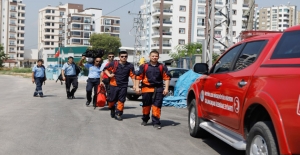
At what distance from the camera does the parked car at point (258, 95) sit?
15.5 ft

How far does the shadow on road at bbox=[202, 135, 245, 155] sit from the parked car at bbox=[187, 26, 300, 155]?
0.43 metres

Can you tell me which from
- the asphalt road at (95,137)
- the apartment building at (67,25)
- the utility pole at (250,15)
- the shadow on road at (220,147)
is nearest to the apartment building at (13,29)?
the apartment building at (67,25)

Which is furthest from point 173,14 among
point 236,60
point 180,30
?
point 236,60

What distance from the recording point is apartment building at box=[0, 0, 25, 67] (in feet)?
472

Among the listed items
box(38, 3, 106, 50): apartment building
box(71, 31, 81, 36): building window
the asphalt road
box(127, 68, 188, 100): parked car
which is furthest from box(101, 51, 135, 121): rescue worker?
box(71, 31, 81, 36): building window

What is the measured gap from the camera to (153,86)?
10.4 metres

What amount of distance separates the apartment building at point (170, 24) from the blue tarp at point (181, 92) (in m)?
72.1

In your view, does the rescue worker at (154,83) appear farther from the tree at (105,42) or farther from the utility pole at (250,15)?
the tree at (105,42)

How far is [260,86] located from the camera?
215 inches

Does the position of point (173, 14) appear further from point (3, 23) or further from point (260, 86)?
point (260, 86)

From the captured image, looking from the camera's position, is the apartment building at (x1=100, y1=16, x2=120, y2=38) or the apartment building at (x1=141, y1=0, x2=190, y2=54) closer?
the apartment building at (x1=141, y1=0, x2=190, y2=54)

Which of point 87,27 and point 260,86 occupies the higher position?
point 87,27

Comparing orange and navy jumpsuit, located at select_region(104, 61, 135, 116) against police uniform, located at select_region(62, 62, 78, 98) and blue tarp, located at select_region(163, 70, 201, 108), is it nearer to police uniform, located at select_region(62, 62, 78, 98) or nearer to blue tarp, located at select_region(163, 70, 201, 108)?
blue tarp, located at select_region(163, 70, 201, 108)

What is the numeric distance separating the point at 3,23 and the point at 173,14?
7381 cm
